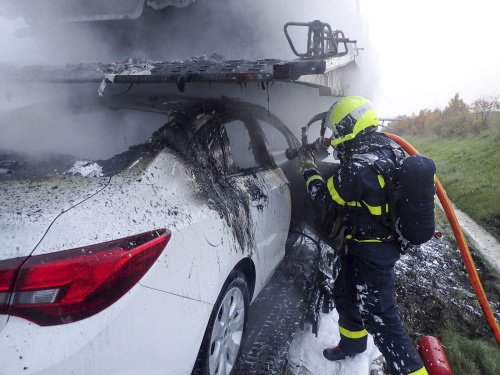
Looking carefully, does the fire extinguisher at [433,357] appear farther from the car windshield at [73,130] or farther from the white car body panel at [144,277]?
the car windshield at [73,130]

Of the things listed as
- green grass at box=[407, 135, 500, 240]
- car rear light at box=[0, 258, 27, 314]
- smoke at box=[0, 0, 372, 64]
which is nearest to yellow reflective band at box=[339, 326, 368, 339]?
car rear light at box=[0, 258, 27, 314]

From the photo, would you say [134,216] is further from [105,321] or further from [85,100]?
[85,100]

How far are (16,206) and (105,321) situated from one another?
1.60 feet

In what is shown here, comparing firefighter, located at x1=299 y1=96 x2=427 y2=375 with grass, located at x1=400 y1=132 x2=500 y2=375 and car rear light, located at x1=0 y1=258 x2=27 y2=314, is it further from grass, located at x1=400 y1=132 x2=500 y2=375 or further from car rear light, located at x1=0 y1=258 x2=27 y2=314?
car rear light, located at x1=0 y1=258 x2=27 y2=314

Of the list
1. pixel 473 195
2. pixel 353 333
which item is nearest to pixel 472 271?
pixel 353 333

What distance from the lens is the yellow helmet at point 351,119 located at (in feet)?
7.88

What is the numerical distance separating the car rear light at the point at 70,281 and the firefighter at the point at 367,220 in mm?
1403

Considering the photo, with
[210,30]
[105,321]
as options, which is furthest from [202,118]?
[210,30]

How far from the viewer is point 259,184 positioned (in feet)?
8.01

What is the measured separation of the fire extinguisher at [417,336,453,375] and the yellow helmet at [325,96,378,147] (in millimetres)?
1571

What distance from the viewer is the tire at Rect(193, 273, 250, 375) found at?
1.80 m

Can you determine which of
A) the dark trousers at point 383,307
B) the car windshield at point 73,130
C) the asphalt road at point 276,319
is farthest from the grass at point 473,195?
the car windshield at point 73,130

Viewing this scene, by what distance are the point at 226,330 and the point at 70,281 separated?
3.57ft

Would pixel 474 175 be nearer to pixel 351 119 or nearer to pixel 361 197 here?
pixel 351 119
